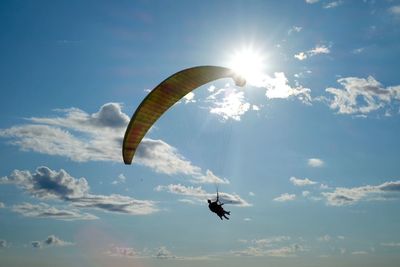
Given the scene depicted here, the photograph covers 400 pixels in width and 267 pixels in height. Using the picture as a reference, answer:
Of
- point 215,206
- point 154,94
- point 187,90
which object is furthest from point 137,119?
point 215,206

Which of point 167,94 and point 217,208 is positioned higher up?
point 167,94

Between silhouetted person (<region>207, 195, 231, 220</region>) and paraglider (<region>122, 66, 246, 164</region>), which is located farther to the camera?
silhouetted person (<region>207, 195, 231, 220</region>)

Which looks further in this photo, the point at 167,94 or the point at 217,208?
the point at 217,208

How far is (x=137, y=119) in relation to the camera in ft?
99.7

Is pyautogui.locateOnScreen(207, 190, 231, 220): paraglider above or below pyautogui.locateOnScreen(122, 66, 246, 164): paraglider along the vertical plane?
below

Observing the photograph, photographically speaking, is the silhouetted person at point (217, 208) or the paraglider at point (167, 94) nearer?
the paraglider at point (167, 94)

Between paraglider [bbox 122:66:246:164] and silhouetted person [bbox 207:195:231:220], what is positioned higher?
paraglider [bbox 122:66:246:164]

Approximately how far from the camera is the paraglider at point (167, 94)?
29.9 metres

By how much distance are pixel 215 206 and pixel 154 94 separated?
9.50 m

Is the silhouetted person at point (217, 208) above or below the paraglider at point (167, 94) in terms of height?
below

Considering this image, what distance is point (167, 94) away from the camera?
31.1 metres

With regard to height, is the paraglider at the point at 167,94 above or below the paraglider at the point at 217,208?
above

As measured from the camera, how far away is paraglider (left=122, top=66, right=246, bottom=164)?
98.2 ft

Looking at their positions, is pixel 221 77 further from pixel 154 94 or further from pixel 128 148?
pixel 128 148
